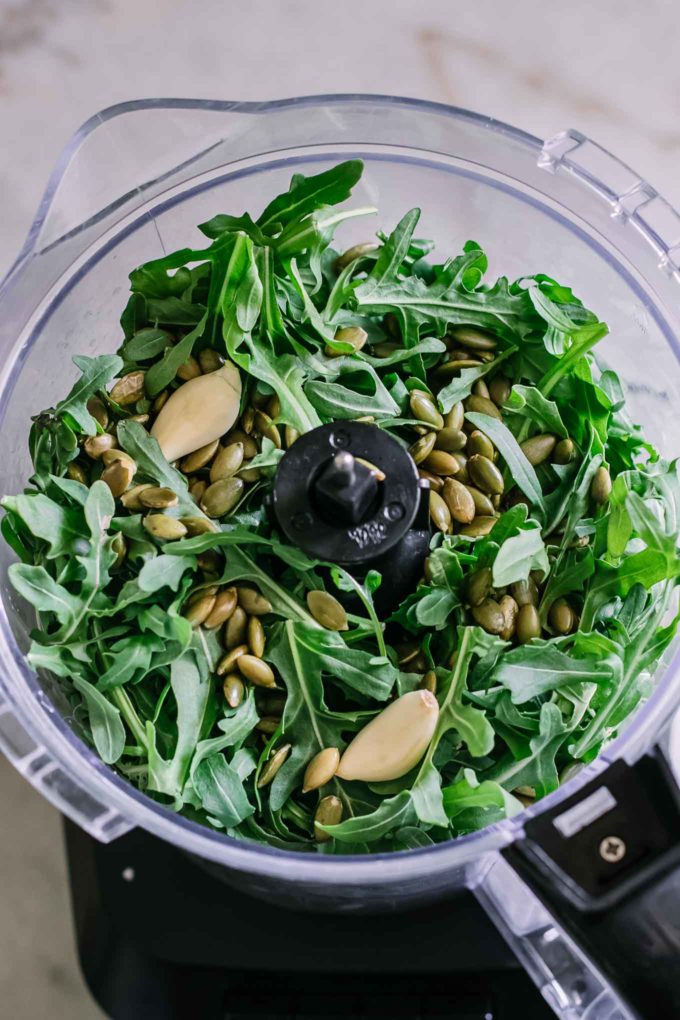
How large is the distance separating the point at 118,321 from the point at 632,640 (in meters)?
0.38

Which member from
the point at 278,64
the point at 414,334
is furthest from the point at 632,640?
the point at 278,64

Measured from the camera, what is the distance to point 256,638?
1.88 ft

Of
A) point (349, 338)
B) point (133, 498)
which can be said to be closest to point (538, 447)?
point (349, 338)

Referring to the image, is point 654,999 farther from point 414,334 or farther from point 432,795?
point 414,334

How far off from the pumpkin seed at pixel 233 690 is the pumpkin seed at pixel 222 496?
9cm

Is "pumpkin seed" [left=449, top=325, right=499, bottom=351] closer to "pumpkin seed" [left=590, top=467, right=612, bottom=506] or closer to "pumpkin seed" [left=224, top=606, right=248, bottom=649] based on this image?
"pumpkin seed" [left=590, top=467, right=612, bottom=506]

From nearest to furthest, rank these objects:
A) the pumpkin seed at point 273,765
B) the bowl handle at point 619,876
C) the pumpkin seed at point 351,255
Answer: the bowl handle at point 619,876 < the pumpkin seed at point 273,765 < the pumpkin seed at point 351,255

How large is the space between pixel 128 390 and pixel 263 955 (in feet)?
1.10

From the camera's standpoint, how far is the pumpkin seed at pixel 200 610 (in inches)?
22.4

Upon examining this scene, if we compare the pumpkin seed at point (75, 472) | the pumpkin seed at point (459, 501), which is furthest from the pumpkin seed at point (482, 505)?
the pumpkin seed at point (75, 472)

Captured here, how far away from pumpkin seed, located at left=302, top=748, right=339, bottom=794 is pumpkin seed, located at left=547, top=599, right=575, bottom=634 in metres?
0.14

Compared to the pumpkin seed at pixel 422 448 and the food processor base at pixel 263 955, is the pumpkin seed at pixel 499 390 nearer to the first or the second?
the pumpkin seed at pixel 422 448

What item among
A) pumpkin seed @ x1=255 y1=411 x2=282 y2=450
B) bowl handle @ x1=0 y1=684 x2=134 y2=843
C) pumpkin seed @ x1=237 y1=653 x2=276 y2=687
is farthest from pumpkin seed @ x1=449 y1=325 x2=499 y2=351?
bowl handle @ x1=0 y1=684 x2=134 y2=843

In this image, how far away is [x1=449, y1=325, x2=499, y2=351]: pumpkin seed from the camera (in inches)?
25.7
